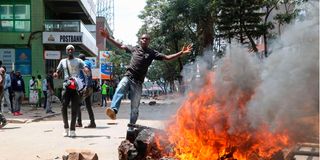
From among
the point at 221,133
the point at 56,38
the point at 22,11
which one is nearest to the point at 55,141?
the point at 221,133

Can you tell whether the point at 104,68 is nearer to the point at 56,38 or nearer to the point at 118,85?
the point at 56,38

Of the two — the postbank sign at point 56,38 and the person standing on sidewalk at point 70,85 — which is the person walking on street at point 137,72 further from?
the postbank sign at point 56,38

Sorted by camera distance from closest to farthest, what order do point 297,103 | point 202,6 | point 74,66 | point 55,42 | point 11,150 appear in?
point 297,103
point 11,150
point 74,66
point 202,6
point 55,42

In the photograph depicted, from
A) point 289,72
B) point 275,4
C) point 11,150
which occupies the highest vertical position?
point 275,4

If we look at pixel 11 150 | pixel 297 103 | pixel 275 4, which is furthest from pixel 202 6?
pixel 297 103

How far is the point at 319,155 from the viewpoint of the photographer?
5.88 m

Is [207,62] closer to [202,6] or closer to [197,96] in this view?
[197,96]

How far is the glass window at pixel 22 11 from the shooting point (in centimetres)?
3011

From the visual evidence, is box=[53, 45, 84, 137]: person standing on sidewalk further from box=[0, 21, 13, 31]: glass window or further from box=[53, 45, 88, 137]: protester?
box=[0, 21, 13, 31]: glass window

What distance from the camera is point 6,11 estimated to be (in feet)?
98.5

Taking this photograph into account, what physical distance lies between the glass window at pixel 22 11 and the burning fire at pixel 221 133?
26.3 metres

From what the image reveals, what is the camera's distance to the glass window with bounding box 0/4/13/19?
29953 mm

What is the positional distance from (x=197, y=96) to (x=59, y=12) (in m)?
34.1

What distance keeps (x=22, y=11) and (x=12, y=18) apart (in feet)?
2.71
